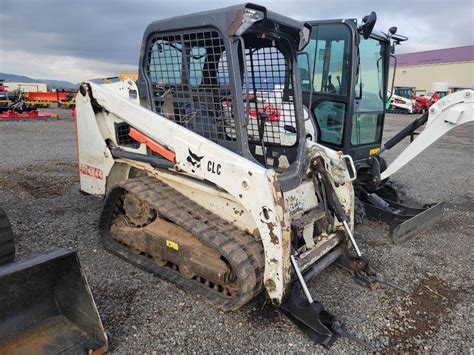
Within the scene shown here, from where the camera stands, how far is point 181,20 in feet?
10.7

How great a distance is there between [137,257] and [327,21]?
393cm

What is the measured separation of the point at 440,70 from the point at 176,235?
5148 cm

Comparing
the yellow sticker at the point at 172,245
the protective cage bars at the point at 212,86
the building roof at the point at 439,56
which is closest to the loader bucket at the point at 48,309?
the yellow sticker at the point at 172,245

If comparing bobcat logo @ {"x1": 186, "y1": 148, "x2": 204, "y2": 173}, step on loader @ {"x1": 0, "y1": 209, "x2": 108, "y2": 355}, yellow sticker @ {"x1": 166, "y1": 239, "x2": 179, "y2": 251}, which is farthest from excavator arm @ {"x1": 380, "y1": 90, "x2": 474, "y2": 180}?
step on loader @ {"x1": 0, "y1": 209, "x2": 108, "y2": 355}

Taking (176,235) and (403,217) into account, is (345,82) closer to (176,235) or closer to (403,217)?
(403,217)

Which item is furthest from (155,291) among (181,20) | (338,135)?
(338,135)

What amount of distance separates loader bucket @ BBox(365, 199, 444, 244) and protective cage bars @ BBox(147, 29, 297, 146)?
176cm

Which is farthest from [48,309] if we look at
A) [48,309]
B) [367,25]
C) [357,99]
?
[367,25]

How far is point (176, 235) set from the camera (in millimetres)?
A: 3268

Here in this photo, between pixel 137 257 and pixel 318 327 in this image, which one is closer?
pixel 318 327

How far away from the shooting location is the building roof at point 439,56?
46875 mm

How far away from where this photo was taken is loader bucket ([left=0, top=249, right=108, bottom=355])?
2383mm

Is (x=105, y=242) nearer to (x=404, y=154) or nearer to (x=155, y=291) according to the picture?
(x=155, y=291)

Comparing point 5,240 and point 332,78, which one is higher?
point 332,78
